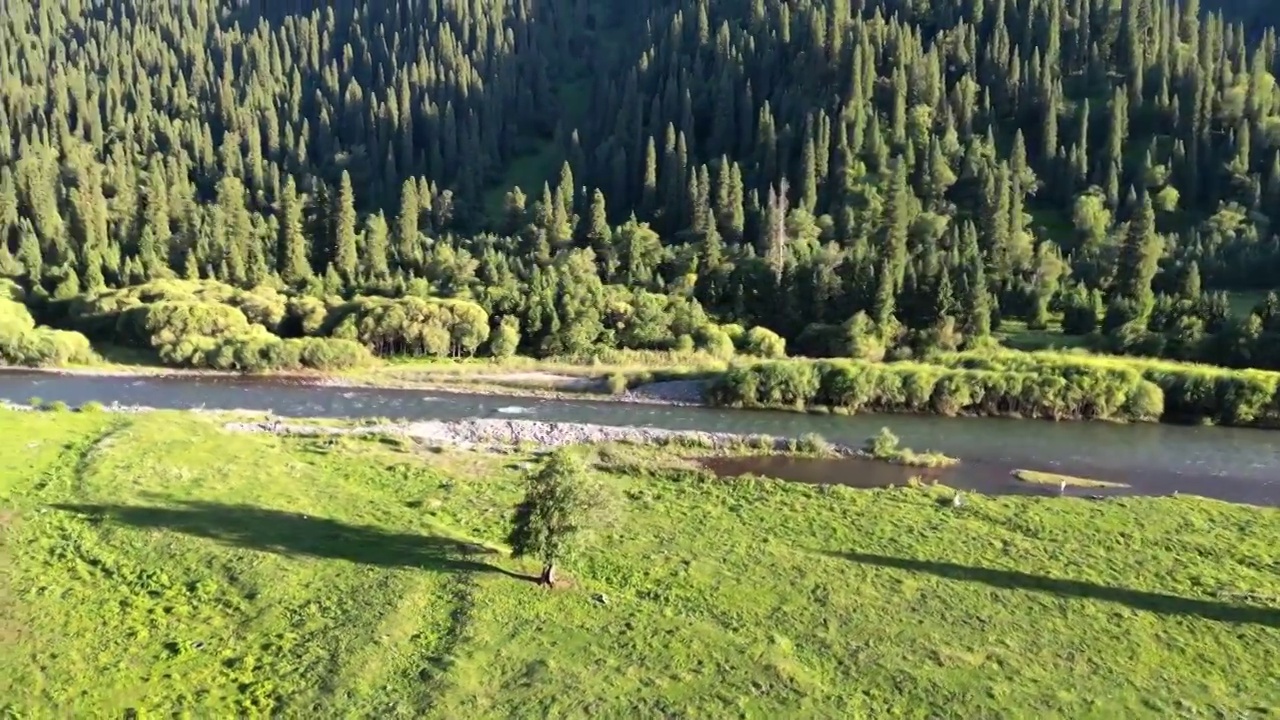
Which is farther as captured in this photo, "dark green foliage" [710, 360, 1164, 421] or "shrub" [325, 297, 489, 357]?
"shrub" [325, 297, 489, 357]

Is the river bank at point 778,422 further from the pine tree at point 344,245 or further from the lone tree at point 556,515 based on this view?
the lone tree at point 556,515

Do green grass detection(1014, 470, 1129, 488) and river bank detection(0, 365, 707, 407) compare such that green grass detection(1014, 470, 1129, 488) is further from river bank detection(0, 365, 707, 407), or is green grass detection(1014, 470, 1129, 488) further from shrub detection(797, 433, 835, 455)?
river bank detection(0, 365, 707, 407)

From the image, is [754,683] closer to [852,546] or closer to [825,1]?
[852,546]

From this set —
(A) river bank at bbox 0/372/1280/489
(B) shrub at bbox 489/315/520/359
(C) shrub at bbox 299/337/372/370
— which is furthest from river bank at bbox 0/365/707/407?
(B) shrub at bbox 489/315/520/359

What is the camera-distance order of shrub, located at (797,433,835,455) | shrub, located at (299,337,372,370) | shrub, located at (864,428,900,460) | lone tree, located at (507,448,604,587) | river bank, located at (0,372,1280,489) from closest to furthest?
lone tree, located at (507,448,604,587) → shrub, located at (864,428,900,460) → shrub, located at (797,433,835,455) → river bank, located at (0,372,1280,489) → shrub, located at (299,337,372,370)

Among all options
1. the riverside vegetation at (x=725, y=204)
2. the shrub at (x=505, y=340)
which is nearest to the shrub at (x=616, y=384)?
the riverside vegetation at (x=725, y=204)

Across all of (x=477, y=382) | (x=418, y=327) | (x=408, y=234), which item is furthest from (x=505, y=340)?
(x=408, y=234)

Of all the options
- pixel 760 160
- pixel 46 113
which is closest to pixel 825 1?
pixel 760 160
